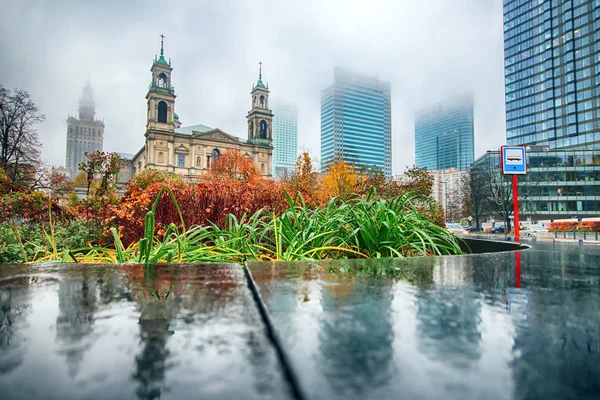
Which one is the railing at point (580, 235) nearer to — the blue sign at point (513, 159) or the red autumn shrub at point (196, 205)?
the blue sign at point (513, 159)

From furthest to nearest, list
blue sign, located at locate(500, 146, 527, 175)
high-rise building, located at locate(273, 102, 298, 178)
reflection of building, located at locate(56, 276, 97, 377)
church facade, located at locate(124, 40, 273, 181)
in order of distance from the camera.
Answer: high-rise building, located at locate(273, 102, 298, 178)
church facade, located at locate(124, 40, 273, 181)
blue sign, located at locate(500, 146, 527, 175)
reflection of building, located at locate(56, 276, 97, 377)

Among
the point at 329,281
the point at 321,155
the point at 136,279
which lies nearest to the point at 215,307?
the point at 329,281

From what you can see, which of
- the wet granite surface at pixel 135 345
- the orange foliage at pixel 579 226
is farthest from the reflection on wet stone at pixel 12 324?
the orange foliage at pixel 579 226

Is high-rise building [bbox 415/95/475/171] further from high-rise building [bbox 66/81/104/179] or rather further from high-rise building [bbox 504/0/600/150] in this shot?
high-rise building [bbox 66/81/104/179]

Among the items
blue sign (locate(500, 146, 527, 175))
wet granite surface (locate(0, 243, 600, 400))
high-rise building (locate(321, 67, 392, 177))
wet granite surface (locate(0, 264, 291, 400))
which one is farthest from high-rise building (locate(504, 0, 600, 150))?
wet granite surface (locate(0, 264, 291, 400))

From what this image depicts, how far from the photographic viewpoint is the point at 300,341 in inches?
17.9

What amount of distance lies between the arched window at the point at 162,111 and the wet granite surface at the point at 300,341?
195 feet

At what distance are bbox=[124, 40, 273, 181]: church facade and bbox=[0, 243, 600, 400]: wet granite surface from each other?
165 ft

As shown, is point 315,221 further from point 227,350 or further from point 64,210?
point 64,210

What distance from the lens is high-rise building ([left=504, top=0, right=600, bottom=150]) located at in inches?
2109

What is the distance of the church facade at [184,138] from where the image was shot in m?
52.8

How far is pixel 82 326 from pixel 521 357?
2.22 feet

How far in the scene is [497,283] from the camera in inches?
38.5

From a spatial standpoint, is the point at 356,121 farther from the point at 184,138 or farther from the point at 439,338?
the point at 439,338
